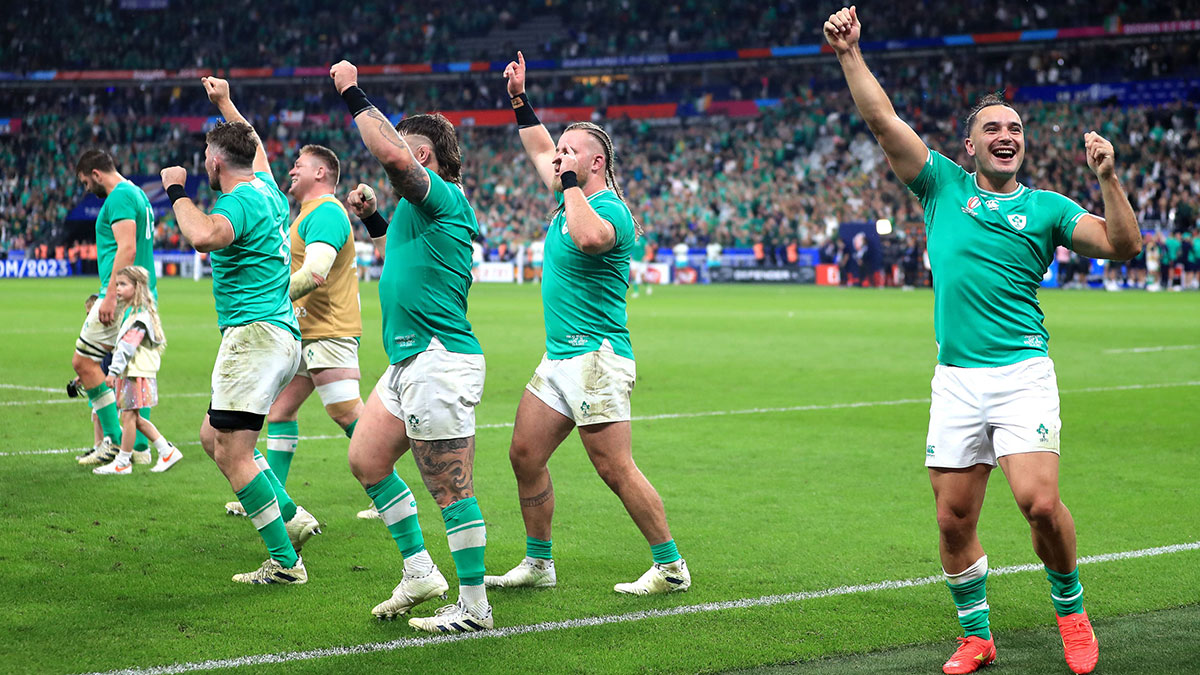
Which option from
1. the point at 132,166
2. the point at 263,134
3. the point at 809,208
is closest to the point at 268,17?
the point at 263,134

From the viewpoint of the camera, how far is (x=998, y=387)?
473 cm

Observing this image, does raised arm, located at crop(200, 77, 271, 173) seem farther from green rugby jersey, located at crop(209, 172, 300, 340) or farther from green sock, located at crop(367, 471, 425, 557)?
green sock, located at crop(367, 471, 425, 557)

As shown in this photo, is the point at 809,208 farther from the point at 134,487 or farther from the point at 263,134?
the point at 134,487

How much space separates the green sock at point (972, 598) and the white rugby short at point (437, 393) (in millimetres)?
2133

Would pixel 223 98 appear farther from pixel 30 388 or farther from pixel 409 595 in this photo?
pixel 30 388

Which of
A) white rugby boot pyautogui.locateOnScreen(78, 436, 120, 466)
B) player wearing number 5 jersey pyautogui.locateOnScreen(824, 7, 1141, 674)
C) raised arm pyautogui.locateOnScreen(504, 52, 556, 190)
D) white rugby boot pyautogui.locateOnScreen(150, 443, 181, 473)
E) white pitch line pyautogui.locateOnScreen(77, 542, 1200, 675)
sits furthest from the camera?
white rugby boot pyautogui.locateOnScreen(78, 436, 120, 466)

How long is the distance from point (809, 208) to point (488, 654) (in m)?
45.6

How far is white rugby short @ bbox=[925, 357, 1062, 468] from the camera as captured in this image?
4.67m

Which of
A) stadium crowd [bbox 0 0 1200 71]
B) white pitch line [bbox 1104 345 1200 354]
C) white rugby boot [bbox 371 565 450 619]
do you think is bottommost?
white pitch line [bbox 1104 345 1200 354]

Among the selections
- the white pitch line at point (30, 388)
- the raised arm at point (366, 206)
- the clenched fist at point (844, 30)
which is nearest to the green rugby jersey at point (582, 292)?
the raised arm at point (366, 206)

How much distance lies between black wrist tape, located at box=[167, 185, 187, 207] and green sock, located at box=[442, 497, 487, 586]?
6.15ft

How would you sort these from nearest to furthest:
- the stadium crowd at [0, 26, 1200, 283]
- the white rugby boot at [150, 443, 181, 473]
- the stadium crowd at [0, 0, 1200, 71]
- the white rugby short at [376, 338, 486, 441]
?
the white rugby short at [376, 338, 486, 441]
the white rugby boot at [150, 443, 181, 473]
the stadium crowd at [0, 26, 1200, 283]
the stadium crowd at [0, 0, 1200, 71]

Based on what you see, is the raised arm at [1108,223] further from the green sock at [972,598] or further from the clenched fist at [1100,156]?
the green sock at [972,598]

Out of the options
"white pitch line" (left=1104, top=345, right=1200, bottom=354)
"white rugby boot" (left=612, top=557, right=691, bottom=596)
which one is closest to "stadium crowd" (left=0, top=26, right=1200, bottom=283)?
"white pitch line" (left=1104, top=345, right=1200, bottom=354)
